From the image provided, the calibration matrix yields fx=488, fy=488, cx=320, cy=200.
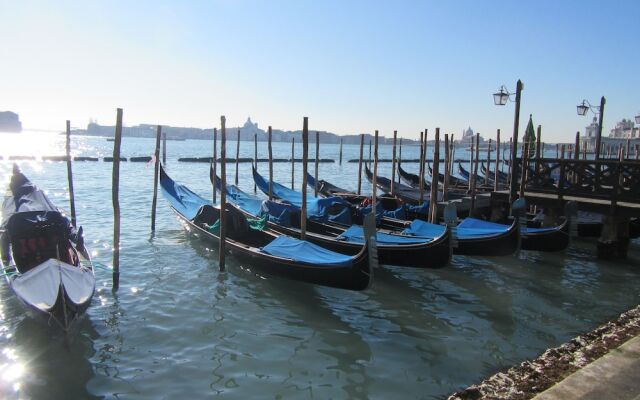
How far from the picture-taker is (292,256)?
6.62m

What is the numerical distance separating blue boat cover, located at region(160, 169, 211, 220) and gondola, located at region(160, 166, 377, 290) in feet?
2.19

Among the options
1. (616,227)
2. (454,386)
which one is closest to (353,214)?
(616,227)

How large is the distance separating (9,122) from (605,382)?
11159cm

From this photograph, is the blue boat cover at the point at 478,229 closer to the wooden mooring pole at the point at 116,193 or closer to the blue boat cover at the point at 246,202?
the blue boat cover at the point at 246,202

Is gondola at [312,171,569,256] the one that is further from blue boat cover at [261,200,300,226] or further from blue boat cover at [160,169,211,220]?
blue boat cover at [160,169,211,220]

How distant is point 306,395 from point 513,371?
178 centimetres

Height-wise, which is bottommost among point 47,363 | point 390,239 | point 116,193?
point 47,363

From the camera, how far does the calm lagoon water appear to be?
4281 mm

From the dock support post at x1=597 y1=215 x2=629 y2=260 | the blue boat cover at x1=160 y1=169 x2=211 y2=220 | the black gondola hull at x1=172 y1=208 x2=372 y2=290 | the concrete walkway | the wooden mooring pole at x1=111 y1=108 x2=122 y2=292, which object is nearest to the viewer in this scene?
the concrete walkway

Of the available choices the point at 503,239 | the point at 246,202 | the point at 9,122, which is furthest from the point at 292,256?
the point at 9,122

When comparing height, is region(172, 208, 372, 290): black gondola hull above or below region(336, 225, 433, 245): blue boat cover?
below

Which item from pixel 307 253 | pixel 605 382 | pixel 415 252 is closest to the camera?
pixel 605 382

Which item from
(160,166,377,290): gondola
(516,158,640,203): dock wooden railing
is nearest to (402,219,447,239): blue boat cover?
(160,166,377,290): gondola

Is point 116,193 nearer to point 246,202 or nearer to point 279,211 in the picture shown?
point 279,211
